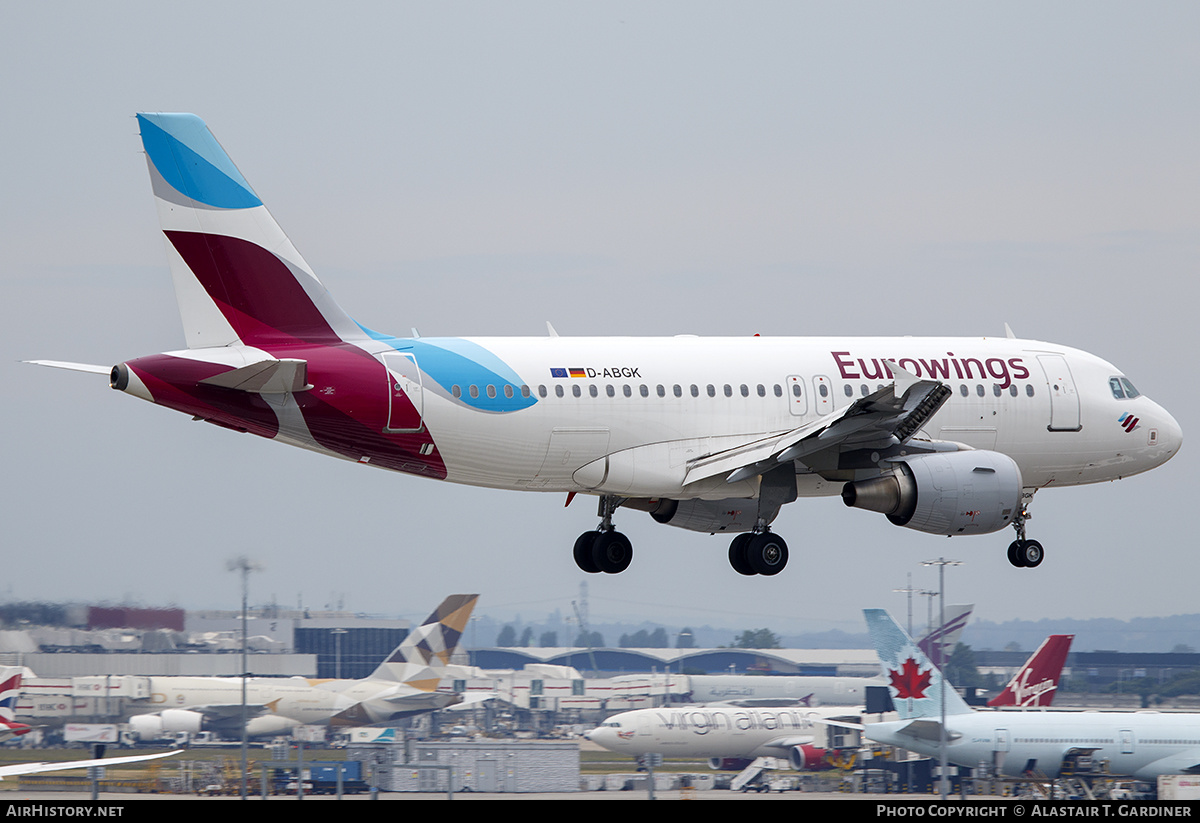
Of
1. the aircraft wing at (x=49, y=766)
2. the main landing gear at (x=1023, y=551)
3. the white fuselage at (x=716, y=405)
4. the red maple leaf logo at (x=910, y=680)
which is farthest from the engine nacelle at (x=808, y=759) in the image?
the aircraft wing at (x=49, y=766)

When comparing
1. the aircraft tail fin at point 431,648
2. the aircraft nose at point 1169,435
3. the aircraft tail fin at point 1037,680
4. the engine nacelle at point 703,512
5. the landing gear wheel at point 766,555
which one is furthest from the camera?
the aircraft tail fin at point 1037,680

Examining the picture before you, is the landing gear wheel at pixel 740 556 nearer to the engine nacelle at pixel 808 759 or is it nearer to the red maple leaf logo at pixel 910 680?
the engine nacelle at pixel 808 759

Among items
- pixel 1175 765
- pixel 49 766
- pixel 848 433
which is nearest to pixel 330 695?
pixel 49 766

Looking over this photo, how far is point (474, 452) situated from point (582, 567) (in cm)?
599

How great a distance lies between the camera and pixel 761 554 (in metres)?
36.4

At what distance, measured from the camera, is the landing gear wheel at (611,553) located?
38594mm

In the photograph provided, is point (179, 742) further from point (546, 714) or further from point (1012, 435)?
point (1012, 435)

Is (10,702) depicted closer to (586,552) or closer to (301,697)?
(301,697)

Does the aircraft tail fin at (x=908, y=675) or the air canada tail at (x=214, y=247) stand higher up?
the air canada tail at (x=214, y=247)

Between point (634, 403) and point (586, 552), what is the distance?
4933mm

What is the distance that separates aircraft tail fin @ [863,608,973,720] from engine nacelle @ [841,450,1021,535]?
12395 mm

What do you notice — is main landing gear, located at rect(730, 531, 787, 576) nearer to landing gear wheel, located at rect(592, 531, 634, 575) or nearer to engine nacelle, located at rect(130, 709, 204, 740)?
landing gear wheel, located at rect(592, 531, 634, 575)

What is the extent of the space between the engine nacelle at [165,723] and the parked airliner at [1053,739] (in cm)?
2086
